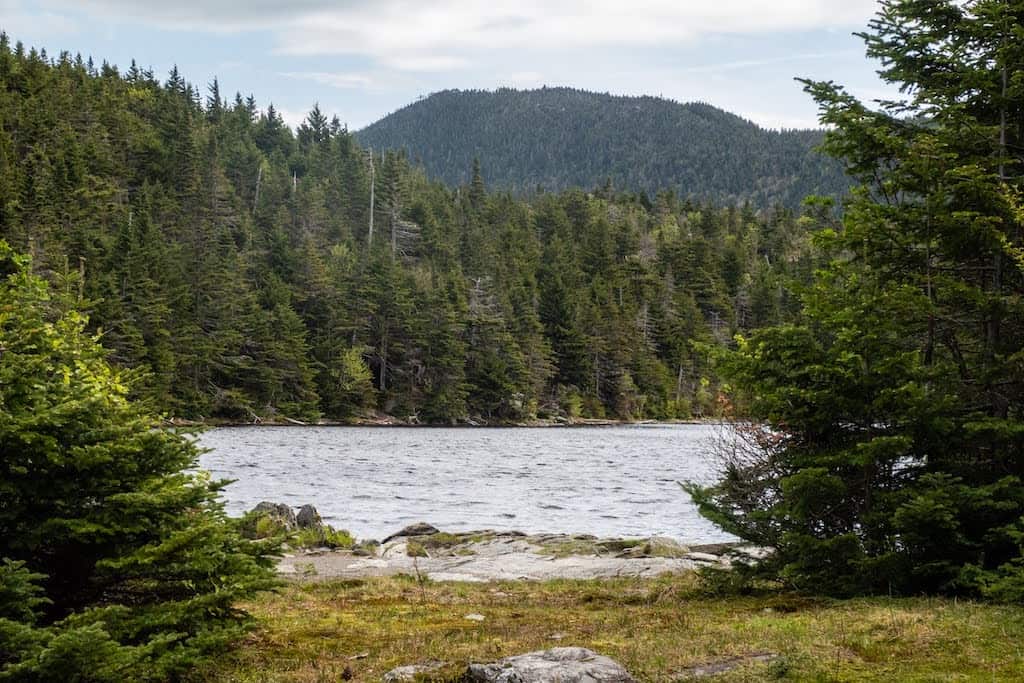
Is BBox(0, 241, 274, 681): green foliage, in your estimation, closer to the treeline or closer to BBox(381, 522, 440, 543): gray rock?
BBox(381, 522, 440, 543): gray rock

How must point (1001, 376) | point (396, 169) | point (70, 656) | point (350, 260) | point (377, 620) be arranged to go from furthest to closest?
point (396, 169)
point (350, 260)
point (1001, 376)
point (377, 620)
point (70, 656)

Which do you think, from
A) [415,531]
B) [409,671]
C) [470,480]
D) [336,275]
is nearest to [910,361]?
[409,671]

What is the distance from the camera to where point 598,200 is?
168 metres

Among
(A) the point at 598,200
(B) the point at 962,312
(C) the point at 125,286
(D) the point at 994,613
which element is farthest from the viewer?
(A) the point at 598,200

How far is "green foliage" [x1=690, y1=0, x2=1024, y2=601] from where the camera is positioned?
12.1m

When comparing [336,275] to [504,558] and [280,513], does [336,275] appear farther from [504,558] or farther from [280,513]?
[504,558]

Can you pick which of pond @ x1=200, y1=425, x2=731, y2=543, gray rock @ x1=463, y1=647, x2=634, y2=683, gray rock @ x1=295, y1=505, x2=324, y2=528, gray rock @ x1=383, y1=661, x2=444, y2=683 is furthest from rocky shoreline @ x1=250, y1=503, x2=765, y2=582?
gray rock @ x1=463, y1=647, x2=634, y2=683

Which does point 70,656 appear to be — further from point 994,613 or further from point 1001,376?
point 1001,376

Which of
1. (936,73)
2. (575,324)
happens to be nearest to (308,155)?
(575,324)

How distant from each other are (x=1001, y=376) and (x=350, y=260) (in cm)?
8958

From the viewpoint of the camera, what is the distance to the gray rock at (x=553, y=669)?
7154mm

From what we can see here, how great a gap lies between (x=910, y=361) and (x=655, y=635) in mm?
5242

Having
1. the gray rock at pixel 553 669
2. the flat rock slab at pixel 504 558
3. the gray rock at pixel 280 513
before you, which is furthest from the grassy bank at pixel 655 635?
the gray rock at pixel 280 513

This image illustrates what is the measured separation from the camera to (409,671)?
26.3 feet
